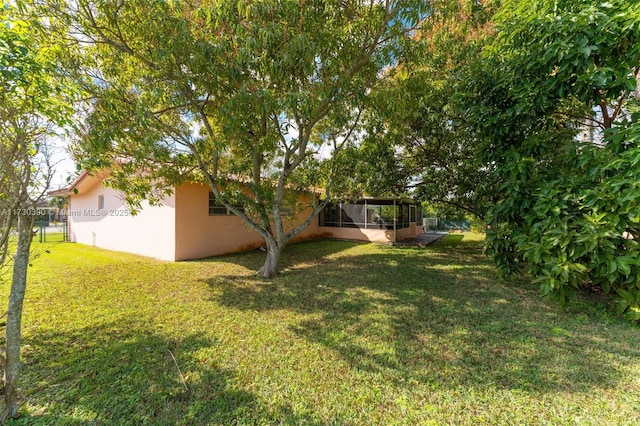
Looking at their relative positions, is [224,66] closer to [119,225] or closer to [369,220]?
[119,225]

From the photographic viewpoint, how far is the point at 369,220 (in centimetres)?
1441

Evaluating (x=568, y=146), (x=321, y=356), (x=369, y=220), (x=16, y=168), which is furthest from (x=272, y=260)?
(x=369, y=220)

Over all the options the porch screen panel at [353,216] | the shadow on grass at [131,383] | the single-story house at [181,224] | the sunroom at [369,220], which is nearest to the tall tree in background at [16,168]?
the shadow on grass at [131,383]

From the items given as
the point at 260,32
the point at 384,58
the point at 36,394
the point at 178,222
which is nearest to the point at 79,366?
the point at 36,394

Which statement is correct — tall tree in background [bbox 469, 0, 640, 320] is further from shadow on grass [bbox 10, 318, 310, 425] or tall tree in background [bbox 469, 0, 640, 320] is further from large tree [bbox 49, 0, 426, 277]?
shadow on grass [bbox 10, 318, 310, 425]

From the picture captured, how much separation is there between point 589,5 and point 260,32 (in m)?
4.61

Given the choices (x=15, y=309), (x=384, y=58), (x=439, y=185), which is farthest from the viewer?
(x=439, y=185)

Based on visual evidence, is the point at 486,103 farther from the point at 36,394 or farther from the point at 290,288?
the point at 36,394

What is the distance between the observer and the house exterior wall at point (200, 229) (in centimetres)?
824

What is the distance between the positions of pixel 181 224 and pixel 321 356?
690 cm

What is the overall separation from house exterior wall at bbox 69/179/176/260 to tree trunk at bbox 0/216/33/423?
6252mm

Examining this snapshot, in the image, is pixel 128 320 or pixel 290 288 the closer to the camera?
pixel 128 320

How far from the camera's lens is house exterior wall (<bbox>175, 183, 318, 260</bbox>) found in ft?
27.0

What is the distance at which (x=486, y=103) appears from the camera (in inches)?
190
